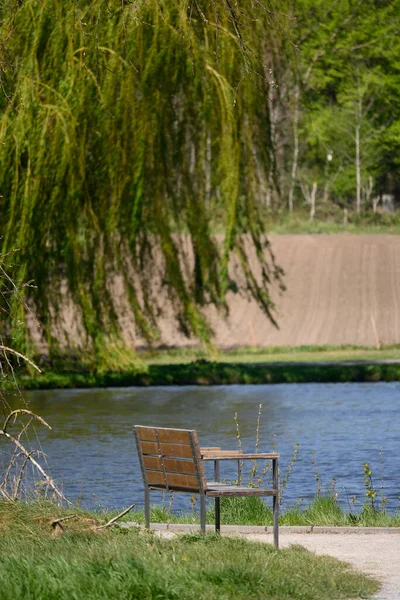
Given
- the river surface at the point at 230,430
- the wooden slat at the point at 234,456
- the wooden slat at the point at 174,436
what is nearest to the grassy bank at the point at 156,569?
the wooden slat at the point at 234,456

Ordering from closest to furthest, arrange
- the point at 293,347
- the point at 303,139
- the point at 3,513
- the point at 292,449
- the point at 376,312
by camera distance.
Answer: the point at 3,513
the point at 292,449
the point at 293,347
the point at 376,312
the point at 303,139

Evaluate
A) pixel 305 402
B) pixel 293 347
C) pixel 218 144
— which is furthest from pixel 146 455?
pixel 293 347

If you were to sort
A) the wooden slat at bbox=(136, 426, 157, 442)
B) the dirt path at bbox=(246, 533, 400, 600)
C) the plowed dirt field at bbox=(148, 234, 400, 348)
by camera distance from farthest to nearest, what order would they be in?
the plowed dirt field at bbox=(148, 234, 400, 348)
the wooden slat at bbox=(136, 426, 157, 442)
the dirt path at bbox=(246, 533, 400, 600)

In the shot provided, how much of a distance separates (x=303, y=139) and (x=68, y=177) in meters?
49.1

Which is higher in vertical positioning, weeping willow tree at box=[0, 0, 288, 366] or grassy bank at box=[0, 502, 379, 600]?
weeping willow tree at box=[0, 0, 288, 366]

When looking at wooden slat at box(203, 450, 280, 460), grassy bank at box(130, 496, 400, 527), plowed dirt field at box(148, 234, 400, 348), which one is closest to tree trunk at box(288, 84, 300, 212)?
plowed dirt field at box(148, 234, 400, 348)

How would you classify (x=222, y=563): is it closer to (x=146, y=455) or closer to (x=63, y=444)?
(x=146, y=455)

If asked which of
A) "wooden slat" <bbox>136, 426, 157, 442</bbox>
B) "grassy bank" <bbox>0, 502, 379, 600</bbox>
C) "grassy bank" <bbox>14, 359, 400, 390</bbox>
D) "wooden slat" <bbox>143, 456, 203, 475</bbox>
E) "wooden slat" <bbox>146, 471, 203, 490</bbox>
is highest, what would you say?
"wooden slat" <bbox>136, 426, 157, 442</bbox>

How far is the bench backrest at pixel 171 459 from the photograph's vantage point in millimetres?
9719

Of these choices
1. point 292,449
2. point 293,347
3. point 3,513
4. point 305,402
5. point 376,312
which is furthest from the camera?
point 376,312

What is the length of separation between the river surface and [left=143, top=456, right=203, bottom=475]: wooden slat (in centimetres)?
228

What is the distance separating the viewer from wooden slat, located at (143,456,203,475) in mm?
→ 9836

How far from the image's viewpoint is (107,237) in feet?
94.1

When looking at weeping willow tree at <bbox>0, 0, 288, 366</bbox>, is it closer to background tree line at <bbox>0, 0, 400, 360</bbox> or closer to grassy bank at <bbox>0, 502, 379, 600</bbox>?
background tree line at <bbox>0, 0, 400, 360</bbox>
